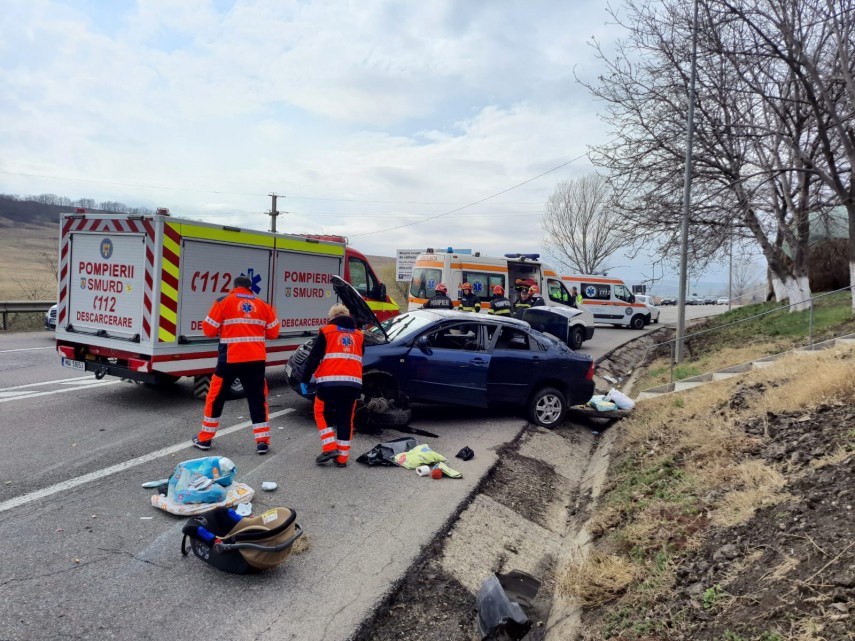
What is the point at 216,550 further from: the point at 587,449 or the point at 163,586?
the point at 587,449

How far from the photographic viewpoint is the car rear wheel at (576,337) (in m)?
17.5

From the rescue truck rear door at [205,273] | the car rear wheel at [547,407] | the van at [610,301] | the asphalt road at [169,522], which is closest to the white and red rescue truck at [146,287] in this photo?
the rescue truck rear door at [205,273]

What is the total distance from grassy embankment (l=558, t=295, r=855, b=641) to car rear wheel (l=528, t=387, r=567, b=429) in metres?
0.88

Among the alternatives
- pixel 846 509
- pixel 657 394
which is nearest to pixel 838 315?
pixel 657 394

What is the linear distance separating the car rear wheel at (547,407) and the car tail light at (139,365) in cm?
517

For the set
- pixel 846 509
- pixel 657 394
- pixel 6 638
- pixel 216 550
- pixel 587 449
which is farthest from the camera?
pixel 657 394

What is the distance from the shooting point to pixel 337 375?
245 inches

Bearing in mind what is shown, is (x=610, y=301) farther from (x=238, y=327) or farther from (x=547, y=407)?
(x=238, y=327)

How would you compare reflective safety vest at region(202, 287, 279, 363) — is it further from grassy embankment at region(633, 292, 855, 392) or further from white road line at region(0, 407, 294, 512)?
grassy embankment at region(633, 292, 855, 392)

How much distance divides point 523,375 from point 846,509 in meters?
5.10

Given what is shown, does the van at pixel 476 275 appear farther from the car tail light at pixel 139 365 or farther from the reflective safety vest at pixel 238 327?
the reflective safety vest at pixel 238 327

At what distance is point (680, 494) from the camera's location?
16.5 ft

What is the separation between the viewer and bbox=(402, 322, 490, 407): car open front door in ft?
26.0

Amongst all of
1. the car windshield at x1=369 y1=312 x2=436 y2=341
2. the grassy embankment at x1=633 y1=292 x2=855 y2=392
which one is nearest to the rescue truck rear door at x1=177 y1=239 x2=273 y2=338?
the car windshield at x1=369 y1=312 x2=436 y2=341
